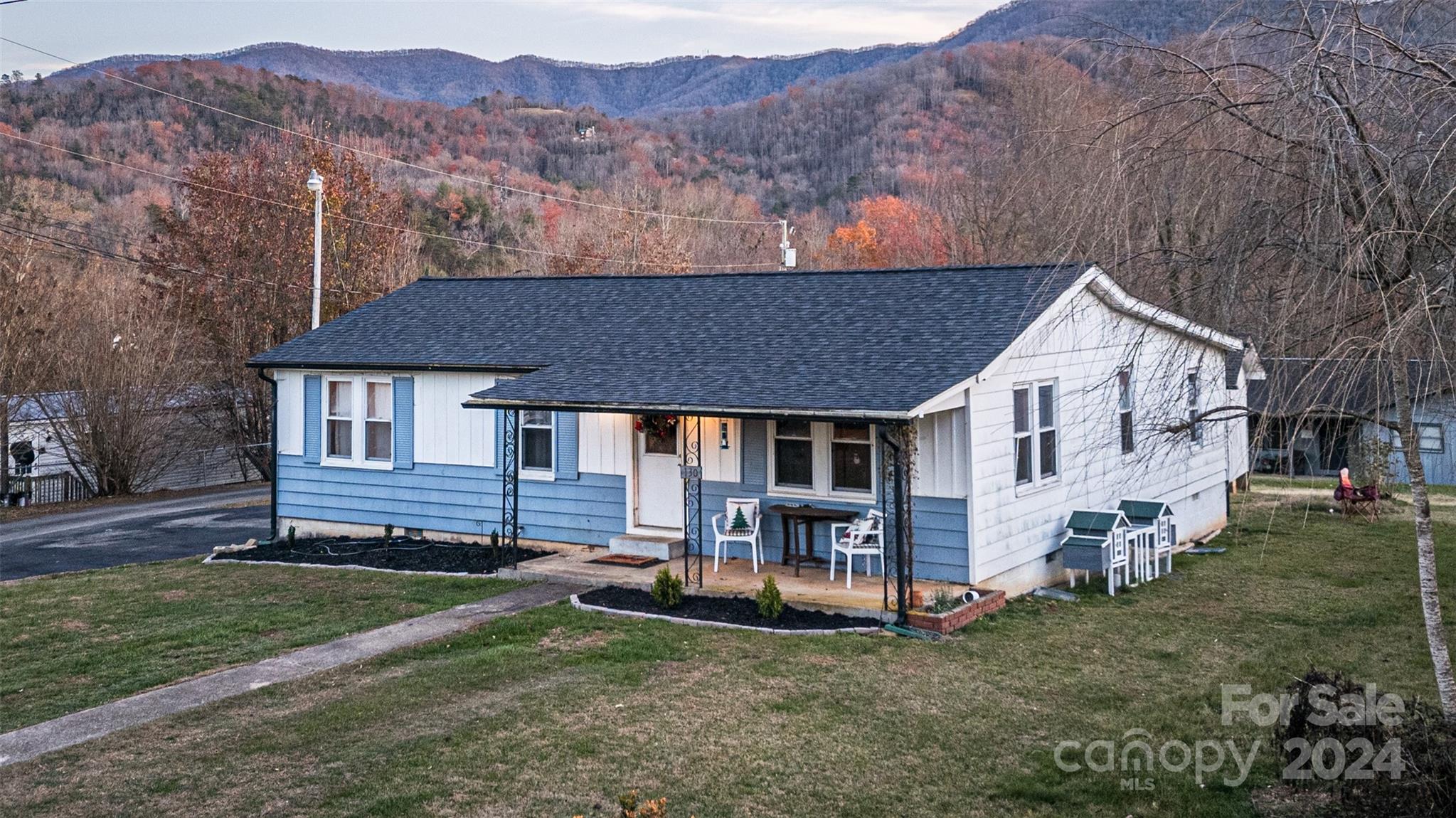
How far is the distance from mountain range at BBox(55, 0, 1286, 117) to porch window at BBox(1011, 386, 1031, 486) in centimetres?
8560

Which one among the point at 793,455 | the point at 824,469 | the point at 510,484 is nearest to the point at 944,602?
the point at 824,469

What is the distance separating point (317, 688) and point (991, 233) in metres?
30.2

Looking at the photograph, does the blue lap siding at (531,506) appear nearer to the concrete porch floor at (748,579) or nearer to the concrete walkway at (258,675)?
the concrete porch floor at (748,579)

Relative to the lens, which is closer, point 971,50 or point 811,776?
point 811,776

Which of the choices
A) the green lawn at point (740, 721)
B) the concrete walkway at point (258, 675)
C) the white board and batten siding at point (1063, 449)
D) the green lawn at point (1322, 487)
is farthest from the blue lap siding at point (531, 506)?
the green lawn at point (1322, 487)

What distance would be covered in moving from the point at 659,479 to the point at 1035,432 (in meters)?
4.65

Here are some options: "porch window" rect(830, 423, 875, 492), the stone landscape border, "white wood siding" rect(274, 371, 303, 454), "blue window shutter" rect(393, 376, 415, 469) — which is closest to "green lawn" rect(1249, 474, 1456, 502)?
"porch window" rect(830, 423, 875, 492)

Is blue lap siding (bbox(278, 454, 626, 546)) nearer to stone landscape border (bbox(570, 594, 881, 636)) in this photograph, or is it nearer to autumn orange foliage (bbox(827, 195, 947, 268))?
stone landscape border (bbox(570, 594, 881, 636))

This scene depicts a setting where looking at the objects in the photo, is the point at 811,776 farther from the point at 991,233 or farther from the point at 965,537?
the point at 991,233

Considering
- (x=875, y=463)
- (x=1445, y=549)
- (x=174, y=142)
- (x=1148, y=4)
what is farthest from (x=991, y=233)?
(x=174, y=142)

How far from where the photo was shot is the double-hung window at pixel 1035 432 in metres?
13.1

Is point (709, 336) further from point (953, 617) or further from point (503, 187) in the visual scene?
point (503, 187)

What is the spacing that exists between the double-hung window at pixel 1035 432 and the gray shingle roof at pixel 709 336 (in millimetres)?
1001

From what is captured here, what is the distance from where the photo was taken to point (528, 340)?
629 inches
